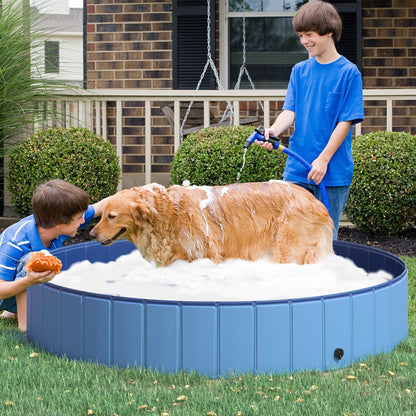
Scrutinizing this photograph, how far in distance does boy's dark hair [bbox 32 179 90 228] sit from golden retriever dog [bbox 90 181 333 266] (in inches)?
9.7

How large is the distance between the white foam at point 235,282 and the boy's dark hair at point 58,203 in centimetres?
43

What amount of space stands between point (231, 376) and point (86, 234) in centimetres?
434

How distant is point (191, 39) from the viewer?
926 cm

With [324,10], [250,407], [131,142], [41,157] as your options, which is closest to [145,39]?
[131,142]

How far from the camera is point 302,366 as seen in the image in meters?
3.00

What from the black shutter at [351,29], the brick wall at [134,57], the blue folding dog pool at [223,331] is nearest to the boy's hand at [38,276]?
the blue folding dog pool at [223,331]

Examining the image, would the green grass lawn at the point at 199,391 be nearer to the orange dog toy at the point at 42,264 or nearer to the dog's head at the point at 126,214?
the orange dog toy at the point at 42,264

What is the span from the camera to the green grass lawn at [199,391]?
100 inches

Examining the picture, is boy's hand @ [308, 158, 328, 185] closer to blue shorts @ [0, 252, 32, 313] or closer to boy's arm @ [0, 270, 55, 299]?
boy's arm @ [0, 270, 55, 299]

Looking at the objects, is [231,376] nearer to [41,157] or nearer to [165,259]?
[165,259]

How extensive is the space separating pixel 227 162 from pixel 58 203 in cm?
313

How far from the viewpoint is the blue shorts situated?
3.73 m

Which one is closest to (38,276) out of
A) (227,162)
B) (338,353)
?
(338,353)

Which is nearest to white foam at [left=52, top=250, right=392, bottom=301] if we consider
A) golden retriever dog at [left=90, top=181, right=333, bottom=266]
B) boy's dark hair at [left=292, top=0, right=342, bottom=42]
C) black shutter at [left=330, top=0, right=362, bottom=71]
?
golden retriever dog at [left=90, top=181, right=333, bottom=266]
